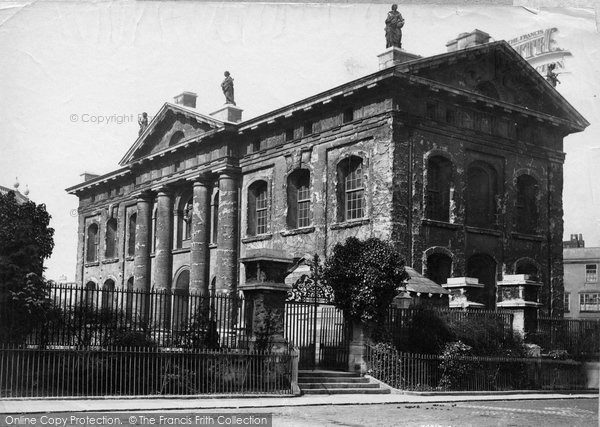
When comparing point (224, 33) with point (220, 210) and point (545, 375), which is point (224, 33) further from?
point (220, 210)

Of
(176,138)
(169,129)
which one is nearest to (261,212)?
(176,138)

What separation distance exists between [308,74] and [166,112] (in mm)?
15745

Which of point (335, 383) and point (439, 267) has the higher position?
point (439, 267)

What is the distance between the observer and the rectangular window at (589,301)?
5347 cm

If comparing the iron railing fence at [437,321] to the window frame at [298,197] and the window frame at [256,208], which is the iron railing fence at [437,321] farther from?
the window frame at [256,208]

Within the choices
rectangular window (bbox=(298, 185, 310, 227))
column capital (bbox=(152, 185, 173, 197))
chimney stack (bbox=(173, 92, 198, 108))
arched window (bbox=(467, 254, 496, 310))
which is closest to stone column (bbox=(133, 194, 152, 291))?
column capital (bbox=(152, 185, 173, 197))

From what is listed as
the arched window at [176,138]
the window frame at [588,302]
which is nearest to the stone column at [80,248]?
the arched window at [176,138]

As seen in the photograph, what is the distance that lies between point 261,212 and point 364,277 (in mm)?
12712

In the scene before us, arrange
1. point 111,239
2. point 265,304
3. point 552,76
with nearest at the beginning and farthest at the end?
1. point 265,304
2. point 552,76
3. point 111,239

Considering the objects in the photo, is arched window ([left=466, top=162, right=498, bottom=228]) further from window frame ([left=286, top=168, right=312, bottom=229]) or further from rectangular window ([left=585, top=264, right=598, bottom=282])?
rectangular window ([left=585, top=264, right=598, bottom=282])

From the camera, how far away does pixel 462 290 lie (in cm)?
2423

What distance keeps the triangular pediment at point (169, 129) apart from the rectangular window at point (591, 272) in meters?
31.5

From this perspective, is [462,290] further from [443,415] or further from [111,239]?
[111,239]

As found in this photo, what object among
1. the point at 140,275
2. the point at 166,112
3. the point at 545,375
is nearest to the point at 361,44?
the point at 545,375
